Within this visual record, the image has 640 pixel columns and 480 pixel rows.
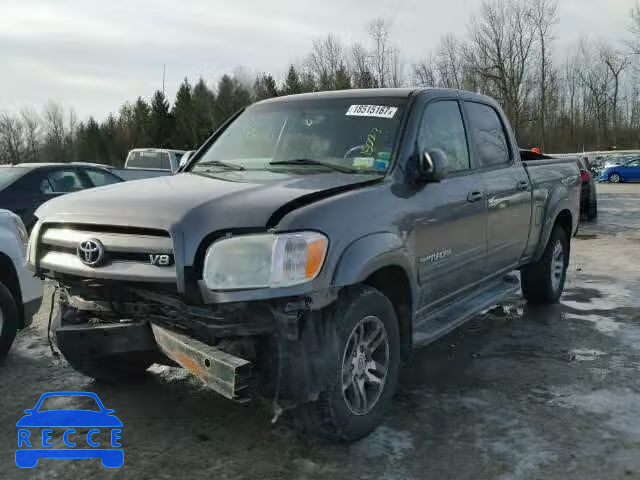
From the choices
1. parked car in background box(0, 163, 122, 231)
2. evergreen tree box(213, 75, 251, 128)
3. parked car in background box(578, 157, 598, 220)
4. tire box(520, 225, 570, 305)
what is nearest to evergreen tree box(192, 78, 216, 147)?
evergreen tree box(213, 75, 251, 128)

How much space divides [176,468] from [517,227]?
11.5 ft

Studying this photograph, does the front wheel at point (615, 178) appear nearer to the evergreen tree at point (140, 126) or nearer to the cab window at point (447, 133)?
the cab window at point (447, 133)

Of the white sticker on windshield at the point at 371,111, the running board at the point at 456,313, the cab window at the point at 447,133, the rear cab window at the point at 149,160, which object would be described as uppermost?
the rear cab window at the point at 149,160

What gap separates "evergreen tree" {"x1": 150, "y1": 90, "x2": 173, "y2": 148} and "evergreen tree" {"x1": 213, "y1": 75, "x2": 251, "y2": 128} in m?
13.1

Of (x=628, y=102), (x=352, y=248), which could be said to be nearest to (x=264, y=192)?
(x=352, y=248)

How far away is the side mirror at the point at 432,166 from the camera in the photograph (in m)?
3.81

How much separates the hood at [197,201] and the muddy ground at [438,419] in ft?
4.07

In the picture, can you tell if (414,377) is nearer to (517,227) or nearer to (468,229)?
(468,229)

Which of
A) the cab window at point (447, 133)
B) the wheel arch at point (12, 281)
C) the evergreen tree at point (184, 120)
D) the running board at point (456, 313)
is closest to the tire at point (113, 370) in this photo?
the wheel arch at point (12, 281)

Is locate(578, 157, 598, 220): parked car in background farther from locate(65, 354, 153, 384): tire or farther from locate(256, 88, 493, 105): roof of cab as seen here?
locate(65, 354, 153, 384): tire

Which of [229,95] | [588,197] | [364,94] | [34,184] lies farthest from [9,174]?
[229,95]

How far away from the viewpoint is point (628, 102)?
6109cm

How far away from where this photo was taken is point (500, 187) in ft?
16.5

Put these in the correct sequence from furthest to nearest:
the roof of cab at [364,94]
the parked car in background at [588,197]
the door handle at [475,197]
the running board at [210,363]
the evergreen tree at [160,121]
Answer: the evergreen tree at [160,121], the parked car in background at [588,197], the door handle at [475,197], the roof of cab at [364,94], the running board at [210,363]
